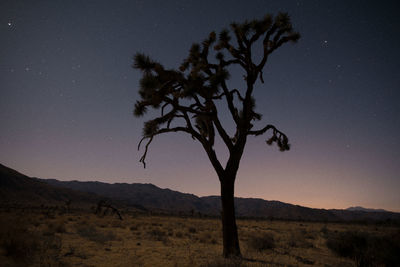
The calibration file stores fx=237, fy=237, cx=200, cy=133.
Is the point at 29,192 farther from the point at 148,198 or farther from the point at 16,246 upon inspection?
the point at 16,246

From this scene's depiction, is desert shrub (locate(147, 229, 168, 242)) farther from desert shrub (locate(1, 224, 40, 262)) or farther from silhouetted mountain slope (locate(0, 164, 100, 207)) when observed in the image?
silhouetted mountain slope (locate(0, 164, 100, 207))

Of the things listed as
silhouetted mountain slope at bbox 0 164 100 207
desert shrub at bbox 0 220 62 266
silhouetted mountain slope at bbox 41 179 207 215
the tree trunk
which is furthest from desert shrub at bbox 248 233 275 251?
silhouetted mountain slope at bbox 41 179 207 215

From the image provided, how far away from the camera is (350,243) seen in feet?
29.1

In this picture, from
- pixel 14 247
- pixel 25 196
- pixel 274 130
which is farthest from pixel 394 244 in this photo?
pixel 25 196

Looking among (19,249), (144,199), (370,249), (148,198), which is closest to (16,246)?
(19,249)

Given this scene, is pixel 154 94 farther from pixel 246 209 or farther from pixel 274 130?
pixel 246 209

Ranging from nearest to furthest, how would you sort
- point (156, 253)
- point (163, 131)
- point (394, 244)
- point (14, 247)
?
point (14, 247) < point (394, 244) < point (163, 131) < point (156, 253)

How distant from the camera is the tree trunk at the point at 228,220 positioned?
23.9 feet

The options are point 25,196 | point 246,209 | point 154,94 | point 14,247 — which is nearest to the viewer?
point 14,247

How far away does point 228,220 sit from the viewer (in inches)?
293

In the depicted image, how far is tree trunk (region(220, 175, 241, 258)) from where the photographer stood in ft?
23.9

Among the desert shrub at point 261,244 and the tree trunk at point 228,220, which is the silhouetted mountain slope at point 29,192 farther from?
the tree trunk at point 228,220

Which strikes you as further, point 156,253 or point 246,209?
point 246,209

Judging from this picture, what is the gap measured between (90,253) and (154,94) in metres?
6.07
